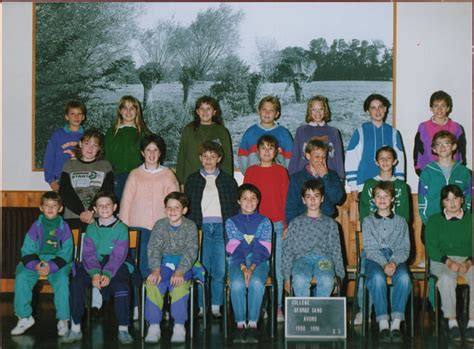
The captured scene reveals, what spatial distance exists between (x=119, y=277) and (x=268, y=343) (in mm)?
1128

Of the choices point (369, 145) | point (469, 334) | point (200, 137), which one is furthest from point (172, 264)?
point (469, 334)

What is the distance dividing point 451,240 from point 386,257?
49 centimetres

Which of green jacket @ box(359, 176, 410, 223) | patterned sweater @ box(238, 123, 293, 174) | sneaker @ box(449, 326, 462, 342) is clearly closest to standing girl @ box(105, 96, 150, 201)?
patterned sweater @ box(238, 123, 293, 174)

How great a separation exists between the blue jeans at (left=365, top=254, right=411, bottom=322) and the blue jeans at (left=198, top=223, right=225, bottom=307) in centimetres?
114

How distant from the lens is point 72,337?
17.5 ft

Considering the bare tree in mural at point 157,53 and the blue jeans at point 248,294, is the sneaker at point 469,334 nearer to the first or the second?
the blue jeans at point 248,294

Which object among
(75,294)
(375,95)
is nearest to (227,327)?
(75,294)

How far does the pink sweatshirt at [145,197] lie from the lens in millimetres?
5973

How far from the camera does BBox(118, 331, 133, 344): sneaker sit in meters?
5.28

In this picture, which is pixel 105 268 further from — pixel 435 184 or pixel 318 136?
pixel 435 184

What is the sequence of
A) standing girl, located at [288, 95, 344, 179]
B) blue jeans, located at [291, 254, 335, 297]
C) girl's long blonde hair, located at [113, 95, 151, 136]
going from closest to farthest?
blue jeans, located at [291, 254, 335, 297]
standing girl, located at [288, 95, 344, 179]
girl's long blonde hair, located at [113, 95, 151, 136]

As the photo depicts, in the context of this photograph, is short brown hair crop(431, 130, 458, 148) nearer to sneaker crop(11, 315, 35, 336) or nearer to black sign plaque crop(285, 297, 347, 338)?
black sign plaque crop(285, 297, 347, 338)

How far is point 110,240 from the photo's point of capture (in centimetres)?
559

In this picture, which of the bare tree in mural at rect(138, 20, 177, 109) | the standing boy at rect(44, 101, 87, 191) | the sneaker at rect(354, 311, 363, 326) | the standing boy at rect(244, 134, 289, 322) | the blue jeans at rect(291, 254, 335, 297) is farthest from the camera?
the bare tree in mural at rect(138, 20, 177, 109)
